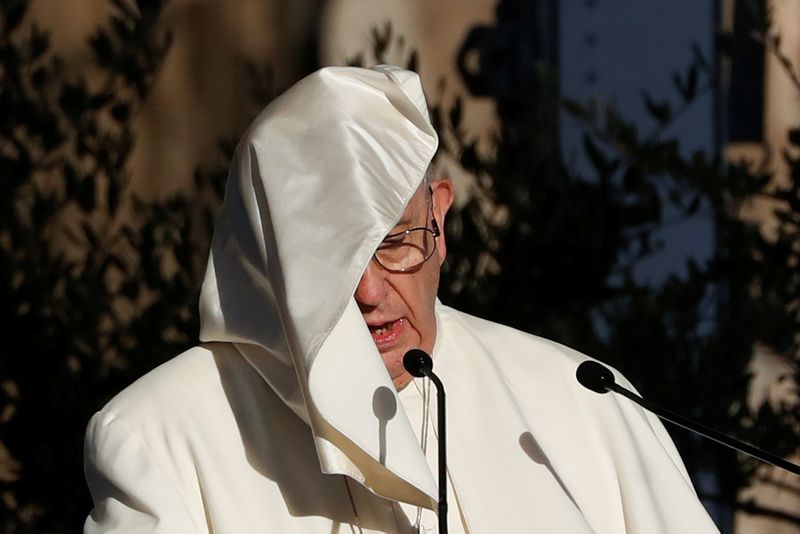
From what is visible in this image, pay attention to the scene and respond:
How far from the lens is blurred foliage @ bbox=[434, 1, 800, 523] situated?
4902 mm

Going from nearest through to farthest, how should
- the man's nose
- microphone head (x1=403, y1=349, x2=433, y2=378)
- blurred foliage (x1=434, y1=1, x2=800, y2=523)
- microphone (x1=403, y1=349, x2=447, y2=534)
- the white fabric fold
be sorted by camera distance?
1. microphone (x1=403, y1=349, x2=447, y2=534)
2. microphone head (x1=403, y1=349, x2=433, y2=378)
3. the white fabric fold
4. the man's nose
5. blurred foliage (x1=434, y1=1, x2=800, y2=523)

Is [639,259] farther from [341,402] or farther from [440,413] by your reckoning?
[440,413]

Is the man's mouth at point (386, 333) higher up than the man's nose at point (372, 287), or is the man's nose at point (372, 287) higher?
the man's nose at point (372, 287)

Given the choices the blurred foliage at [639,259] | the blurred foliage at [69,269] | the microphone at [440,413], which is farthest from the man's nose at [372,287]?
the blurred foliage at [69,269]

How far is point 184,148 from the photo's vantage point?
5.46 metres

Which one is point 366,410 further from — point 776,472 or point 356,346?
point 776,472

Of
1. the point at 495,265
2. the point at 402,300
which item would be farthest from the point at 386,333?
the point at 495,265

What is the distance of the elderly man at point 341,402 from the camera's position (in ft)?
8.82

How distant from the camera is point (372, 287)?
2936mm

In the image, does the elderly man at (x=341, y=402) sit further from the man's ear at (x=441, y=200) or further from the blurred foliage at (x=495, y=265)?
the blurred foliage at (x=495, y=265)

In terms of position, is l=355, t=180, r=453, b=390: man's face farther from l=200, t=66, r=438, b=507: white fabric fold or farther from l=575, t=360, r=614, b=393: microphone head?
l=575, t=360, r=614, b=393: microphone head

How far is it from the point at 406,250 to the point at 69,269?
2301mm

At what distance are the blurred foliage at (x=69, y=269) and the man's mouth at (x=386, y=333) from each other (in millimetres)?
1988

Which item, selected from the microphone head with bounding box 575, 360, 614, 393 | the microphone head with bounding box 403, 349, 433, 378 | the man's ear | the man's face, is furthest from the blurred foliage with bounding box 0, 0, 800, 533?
the microphone head with bounding box 403, 349, 433, 378
